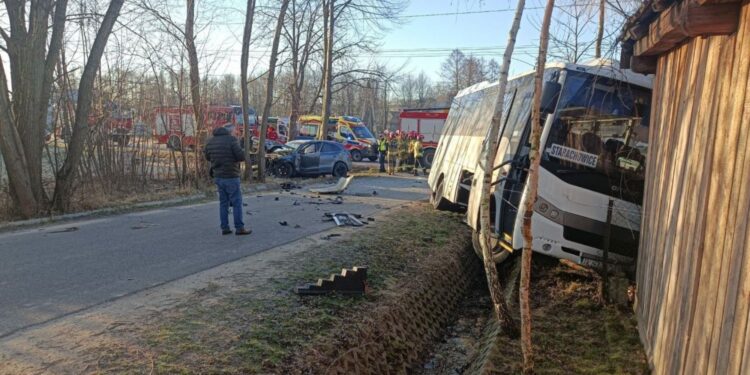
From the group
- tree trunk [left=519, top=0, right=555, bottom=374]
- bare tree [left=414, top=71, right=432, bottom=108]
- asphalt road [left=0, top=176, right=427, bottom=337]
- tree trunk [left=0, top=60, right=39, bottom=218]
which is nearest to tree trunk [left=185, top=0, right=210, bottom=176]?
asphalt road [left=0, top=176, right=427, bottom=337]

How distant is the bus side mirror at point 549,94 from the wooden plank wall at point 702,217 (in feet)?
3.67

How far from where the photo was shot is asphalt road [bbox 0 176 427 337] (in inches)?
209

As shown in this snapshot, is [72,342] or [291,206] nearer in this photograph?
[72,342]

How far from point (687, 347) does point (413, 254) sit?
530cm

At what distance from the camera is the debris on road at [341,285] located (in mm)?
5688

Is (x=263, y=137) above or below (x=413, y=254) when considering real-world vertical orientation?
Result: above

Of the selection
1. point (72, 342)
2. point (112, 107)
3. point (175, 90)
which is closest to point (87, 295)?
point (72, 342)

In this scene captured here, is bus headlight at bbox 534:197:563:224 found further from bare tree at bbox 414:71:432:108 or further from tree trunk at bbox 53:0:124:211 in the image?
bare tree at bbox 414:71:432:108

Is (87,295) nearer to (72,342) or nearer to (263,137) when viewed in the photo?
(72,342)

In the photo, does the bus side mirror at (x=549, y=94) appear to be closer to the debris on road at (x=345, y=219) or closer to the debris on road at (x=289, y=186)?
the debris on road at (x=345, y=219)

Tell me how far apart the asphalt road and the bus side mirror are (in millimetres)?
4448

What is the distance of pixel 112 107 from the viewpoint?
1373cm

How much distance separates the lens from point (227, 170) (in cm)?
870

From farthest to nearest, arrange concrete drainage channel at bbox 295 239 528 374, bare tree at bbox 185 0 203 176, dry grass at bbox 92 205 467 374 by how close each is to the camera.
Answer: bare tree at bbox 185 0 203 176, concrete drainage channel at bbox 295 239 528 374, dry grass at bbox 92 205 467 374
